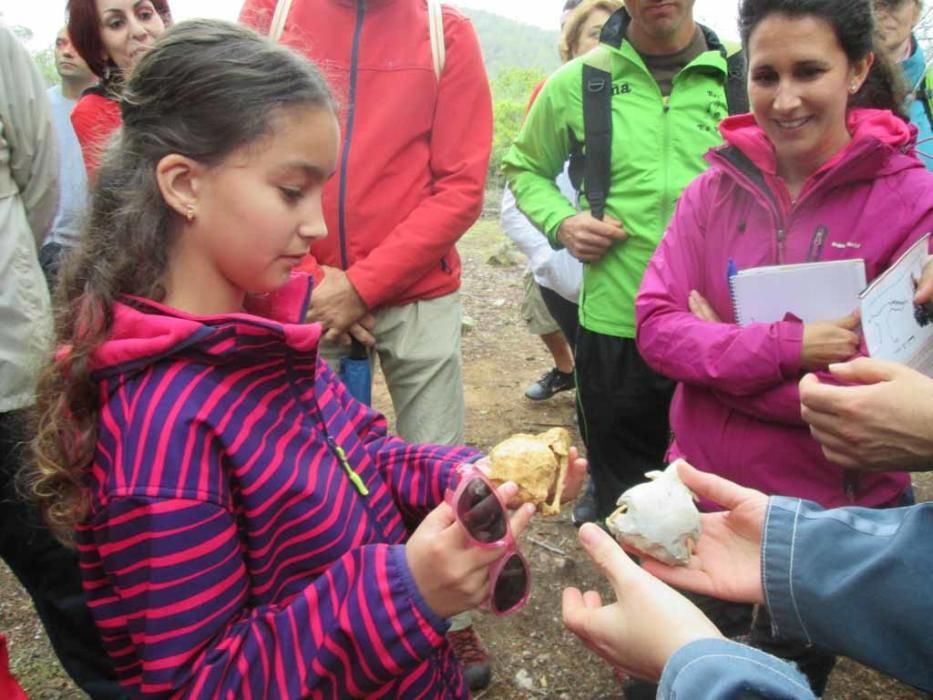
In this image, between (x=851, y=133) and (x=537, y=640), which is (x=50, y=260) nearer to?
(x=537, y=640)

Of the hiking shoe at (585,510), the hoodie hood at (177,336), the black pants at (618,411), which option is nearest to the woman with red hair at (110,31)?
the hoodie hood at (177,336)

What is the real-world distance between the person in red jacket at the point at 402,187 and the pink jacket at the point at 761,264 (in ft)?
2.59

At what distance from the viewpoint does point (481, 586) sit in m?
1.31

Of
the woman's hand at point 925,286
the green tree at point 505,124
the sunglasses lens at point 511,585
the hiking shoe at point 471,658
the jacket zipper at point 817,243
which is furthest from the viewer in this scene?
the green tree at point 505,124

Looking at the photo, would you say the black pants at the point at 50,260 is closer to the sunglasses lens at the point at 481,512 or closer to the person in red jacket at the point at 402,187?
the person in red jacket at the point at 402,187

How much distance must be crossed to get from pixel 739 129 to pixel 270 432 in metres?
1.76

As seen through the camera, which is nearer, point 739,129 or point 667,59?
point 739,129

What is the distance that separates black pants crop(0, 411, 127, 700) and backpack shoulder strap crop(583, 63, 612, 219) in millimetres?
2186

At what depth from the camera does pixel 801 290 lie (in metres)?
2.07

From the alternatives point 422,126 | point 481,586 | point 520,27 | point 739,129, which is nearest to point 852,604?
point 481,586

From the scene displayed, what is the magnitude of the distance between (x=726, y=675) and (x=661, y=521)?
0.55m

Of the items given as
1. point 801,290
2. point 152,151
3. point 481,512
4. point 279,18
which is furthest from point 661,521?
point 279,18

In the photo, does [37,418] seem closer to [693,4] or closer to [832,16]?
[832,16]

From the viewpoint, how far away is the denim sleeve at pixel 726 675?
108 cm
